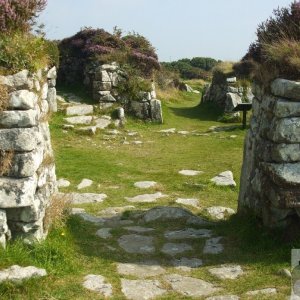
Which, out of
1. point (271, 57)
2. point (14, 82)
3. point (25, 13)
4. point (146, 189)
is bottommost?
point (146, 189)

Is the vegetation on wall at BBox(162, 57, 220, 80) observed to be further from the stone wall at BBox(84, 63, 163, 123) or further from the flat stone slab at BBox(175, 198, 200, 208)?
the flat stone slab at BBox(175, 198, 200, 208)

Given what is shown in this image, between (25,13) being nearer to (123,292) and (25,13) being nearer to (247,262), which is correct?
(123,292)

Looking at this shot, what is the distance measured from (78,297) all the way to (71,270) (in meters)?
0.71

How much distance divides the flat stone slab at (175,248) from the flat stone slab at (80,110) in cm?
1251

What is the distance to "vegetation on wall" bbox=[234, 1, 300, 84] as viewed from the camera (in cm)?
667

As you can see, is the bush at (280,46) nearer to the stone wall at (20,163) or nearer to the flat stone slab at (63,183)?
the stone wall at (20,163)

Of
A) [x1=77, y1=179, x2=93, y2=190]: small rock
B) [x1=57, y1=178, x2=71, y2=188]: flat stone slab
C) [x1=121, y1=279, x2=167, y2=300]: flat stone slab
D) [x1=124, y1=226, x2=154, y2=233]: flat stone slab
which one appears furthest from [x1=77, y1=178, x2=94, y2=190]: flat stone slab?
[x1=121, y1=279, x2=167, y2=300]: flat stone slab

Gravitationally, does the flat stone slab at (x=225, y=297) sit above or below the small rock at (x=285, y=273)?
below

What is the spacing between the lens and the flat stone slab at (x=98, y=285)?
5164 millimetres

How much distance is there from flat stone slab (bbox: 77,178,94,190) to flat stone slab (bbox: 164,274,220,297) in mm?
5476

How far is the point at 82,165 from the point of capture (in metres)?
13.0

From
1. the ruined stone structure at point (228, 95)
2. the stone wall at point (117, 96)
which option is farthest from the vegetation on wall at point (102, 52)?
the ruined stone structure at point (228, 95)

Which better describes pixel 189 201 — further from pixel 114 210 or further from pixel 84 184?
pixel 84 184

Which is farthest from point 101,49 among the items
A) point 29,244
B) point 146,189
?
point 29,244
